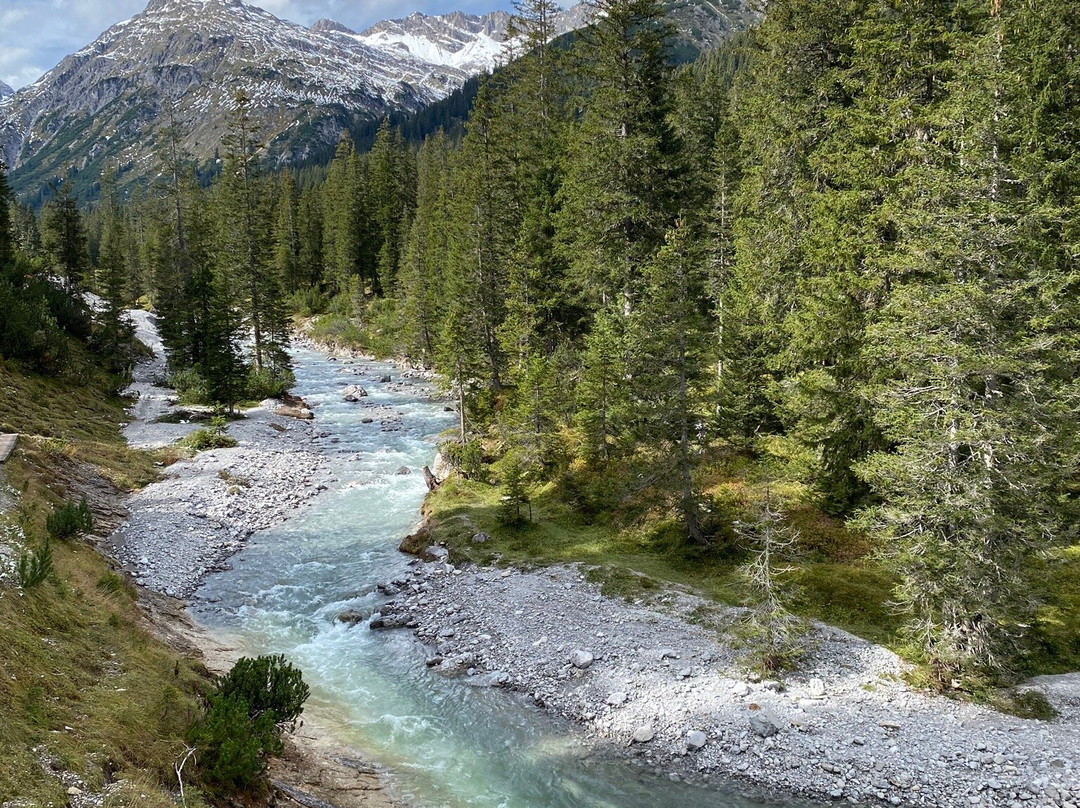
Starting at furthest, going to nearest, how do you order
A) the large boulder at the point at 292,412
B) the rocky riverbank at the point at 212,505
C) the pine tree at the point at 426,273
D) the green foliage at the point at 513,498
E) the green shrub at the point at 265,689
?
the pine tree at the point at 426,273 < the large boulder at the point at 292,412 < the green foliage at the point at 513,498 < the rocky riverbank at the point at 212,505 < the green shrub at the point at 265,689

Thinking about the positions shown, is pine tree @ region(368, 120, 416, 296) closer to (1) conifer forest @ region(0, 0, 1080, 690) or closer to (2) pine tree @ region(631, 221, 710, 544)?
(1) conifer forest @ region(0, 0, 1080, 690)

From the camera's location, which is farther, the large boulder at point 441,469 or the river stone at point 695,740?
the large boulder at point 441,469

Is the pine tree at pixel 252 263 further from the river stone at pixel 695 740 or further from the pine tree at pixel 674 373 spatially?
the river stone at pixel 695 740

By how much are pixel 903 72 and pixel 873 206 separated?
12.7 ft

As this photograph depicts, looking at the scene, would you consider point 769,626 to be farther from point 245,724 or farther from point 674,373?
point 245,724

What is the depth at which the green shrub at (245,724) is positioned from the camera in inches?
330

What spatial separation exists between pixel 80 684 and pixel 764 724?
40.4 feet

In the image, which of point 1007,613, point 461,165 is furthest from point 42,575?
point 461,165

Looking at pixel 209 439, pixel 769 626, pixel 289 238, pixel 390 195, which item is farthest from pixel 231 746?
pixel 289 238

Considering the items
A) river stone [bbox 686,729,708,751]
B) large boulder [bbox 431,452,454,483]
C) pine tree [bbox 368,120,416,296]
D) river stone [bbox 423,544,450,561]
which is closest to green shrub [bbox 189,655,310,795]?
river stone [bbox 686,729,708,751]

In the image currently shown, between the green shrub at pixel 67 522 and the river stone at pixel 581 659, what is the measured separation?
13.6 metres

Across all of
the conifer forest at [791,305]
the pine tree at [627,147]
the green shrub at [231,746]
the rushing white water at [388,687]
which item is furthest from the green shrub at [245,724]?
the pine tree at [627,147]

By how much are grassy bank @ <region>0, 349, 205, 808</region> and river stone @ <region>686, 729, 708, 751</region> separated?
9.08 m

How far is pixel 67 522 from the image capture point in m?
15.7
